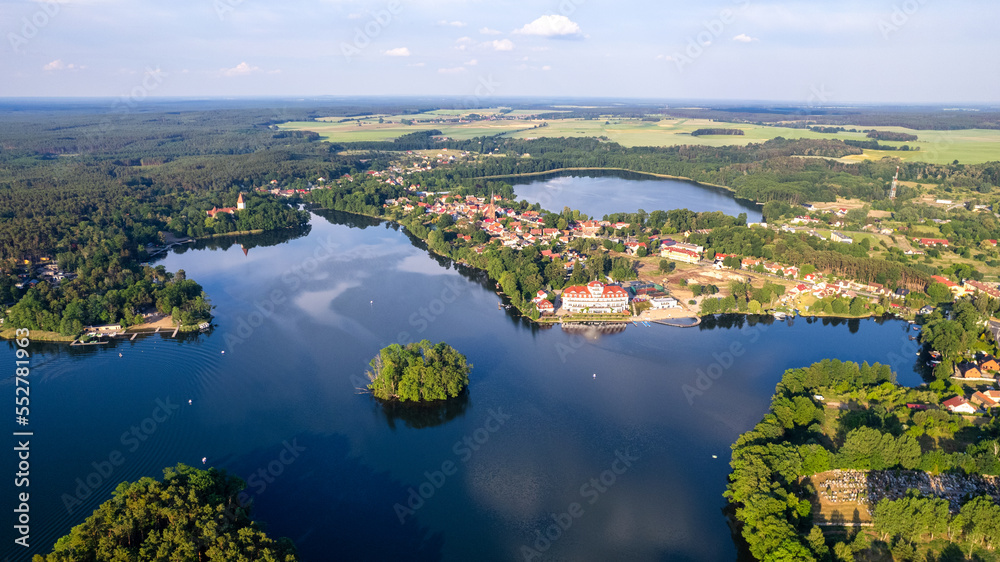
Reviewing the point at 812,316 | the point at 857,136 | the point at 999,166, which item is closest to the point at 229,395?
the point at 812,316

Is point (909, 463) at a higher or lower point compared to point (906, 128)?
lower

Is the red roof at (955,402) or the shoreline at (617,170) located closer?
the red roof at (955,402)

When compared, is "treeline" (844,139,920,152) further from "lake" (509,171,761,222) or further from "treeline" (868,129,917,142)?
"lake" (509,171,761,222)

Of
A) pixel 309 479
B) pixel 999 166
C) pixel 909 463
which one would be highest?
pixel 999 166

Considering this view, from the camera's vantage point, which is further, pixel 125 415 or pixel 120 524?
pixel 125 415

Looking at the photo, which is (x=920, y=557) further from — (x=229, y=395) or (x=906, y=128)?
(x=906, y=128)

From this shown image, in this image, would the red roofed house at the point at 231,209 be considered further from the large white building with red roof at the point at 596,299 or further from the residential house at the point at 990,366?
the residential house at the point at 990,366

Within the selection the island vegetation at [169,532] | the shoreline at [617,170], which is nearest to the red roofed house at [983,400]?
the island vegetation at [169,532]

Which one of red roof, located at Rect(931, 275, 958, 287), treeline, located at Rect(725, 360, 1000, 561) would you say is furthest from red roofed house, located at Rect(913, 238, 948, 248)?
treeline, located at Rect(725, 360, 1000, 561)
